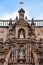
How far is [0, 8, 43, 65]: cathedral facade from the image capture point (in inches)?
755

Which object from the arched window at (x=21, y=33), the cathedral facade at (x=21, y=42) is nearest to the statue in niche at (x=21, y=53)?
the cathedral facade at (x=21, y=42)

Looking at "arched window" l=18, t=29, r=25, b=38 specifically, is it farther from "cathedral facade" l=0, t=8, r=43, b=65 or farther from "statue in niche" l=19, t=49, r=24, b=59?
"statue in niche" l=19, t=49, r=24, b=59

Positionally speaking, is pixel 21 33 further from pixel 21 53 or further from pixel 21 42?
pixel 21 53

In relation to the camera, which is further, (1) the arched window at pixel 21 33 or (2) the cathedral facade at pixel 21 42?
(1) the arched window at pixel 21 33

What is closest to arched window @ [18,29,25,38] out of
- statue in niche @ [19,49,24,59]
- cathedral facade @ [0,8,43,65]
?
cathedral facade @ [0,8,43,65]

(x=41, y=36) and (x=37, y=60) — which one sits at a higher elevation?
(x=41, y=36)

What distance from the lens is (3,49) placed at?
19266 millimetres

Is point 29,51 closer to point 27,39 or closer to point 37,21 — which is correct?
point 27,39

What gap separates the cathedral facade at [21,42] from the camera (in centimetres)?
1917

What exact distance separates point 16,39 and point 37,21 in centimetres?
203

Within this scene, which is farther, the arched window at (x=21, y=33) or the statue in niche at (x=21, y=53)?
the arched window at (x=21, y=33)

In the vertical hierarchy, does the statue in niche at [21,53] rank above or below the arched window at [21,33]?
below

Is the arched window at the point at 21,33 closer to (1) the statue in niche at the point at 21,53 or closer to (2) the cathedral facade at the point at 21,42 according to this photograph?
(2) the cathedral facade at the point at 21,42

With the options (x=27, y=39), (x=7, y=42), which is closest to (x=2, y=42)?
(x=7, y=42)
